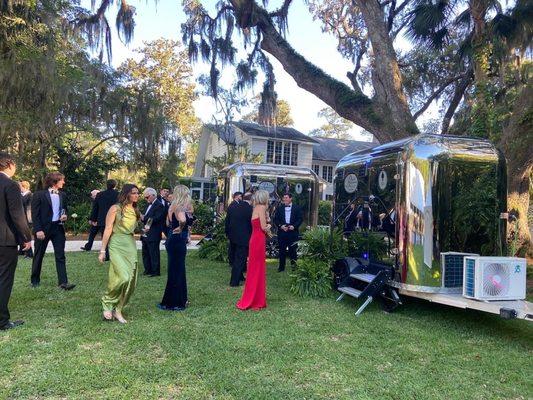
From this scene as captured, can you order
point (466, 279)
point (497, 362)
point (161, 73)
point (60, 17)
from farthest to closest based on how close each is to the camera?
point (161, 73), point (60, 17), point (466, 279), point (497, 362)

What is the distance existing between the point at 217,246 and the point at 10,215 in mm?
6268

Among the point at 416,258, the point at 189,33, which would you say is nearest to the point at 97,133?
the point at 189,33

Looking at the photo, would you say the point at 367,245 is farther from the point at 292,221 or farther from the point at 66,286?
the point at 66,286

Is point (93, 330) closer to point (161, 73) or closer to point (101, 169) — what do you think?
point (101, 169)

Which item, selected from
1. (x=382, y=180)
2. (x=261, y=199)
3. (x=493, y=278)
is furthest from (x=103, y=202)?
(x=493, y=278)

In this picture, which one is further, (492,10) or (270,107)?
(270,107)

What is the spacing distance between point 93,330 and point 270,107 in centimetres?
978

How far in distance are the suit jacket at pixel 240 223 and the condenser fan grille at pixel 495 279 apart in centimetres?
381

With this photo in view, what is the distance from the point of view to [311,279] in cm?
735

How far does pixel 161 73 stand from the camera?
3331 cm

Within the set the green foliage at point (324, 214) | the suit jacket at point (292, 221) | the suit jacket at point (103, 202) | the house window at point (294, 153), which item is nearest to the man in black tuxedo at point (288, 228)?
the suit jacket at point (292, 221)

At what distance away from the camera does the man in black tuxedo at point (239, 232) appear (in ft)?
25.3

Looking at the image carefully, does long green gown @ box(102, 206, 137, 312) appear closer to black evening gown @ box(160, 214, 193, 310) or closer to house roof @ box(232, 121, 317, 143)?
black evening gown @ box(160, 214, 193, 310)

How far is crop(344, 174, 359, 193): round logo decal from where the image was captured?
302 inches
